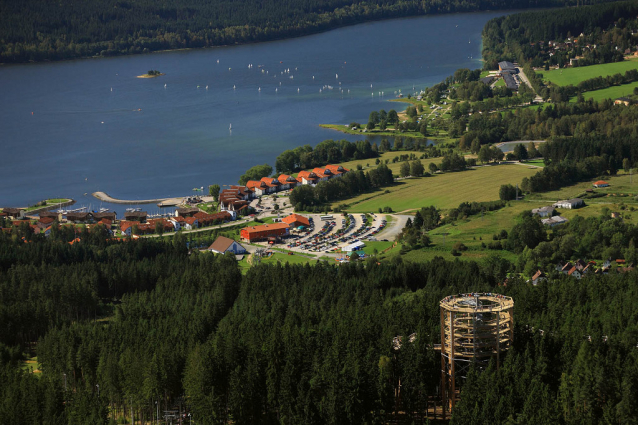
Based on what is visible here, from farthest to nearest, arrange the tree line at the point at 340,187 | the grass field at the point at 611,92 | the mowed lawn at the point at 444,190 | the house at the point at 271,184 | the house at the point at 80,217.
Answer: the grass field at the point at 611,92 < the house at the point at 271,184 < the tree line at the point at 340,187 < the house at the point at 80,217 < the mowed lawn at the point at 444,190

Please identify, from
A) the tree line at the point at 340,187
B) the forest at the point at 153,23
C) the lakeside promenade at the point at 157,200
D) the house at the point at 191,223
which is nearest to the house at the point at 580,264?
the tree line at the point at 340,187

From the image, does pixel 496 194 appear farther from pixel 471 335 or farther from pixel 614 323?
pixel 471 335

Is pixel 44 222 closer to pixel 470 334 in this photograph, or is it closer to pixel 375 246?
pixel 375 246

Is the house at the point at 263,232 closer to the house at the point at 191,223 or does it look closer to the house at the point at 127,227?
the house at the point at 191,223

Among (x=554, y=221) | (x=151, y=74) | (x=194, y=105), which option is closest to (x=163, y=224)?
(x=554, y=221)

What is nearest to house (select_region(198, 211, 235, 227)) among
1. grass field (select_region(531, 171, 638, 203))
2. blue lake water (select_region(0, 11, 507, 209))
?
blue lake water (select_region(0, 11, 507, 209))

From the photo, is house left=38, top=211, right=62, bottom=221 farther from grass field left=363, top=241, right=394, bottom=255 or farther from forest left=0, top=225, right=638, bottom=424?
grass field left=363, top=241, right=394, bottom=255
